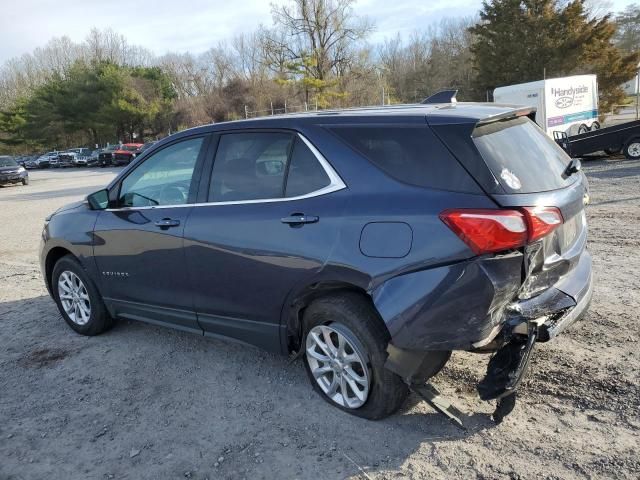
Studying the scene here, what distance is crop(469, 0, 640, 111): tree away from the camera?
33.6 meters

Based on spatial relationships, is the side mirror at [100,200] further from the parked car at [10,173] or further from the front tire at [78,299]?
the parked car at [10,173]

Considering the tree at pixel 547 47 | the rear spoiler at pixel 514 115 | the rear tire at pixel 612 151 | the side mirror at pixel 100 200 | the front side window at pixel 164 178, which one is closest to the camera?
the rear spoiler at pixel 514 115

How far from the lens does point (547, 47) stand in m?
35.0

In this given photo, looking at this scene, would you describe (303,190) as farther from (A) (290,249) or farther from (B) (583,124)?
(B) (583,124)

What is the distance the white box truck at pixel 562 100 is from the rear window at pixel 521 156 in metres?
19.2

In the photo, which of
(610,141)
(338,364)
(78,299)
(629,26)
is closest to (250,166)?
(338,364)

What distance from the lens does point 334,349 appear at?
3260 mm

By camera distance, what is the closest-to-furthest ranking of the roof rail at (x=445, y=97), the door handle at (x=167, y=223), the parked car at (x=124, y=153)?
1. the roof rail at (x=445, y=97)
2. the door handle at (x=167, y=223)
3. the parked car at (x=124, y=153)

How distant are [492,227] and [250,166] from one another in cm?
170

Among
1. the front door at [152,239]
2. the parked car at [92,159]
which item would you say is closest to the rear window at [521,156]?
the front door at [152,239]

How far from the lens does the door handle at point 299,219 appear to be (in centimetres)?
Result: 311

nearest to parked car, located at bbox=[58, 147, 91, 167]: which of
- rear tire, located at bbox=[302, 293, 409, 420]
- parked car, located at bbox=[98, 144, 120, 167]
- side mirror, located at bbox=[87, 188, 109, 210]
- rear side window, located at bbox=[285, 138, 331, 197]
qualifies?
parked car, located at bbox=[98, 144, 120, 167]

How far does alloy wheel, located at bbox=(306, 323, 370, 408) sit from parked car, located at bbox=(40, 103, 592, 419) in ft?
0.03

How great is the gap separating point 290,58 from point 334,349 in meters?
46.3
